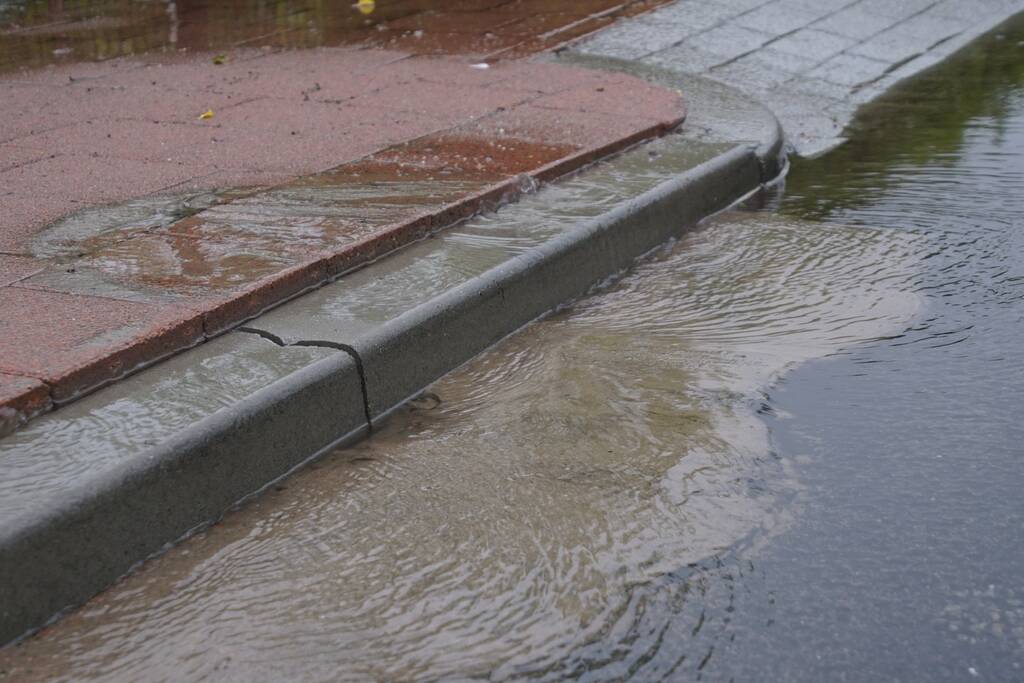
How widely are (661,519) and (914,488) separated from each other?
60 centimetres

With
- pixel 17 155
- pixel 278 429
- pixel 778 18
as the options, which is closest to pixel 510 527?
pixel 278 429

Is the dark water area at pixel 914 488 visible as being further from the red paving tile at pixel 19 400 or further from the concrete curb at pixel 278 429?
the red paving tile at pixel 19 400

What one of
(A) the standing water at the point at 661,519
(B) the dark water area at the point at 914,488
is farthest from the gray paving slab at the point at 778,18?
(A) the standing water at the point at 661,519

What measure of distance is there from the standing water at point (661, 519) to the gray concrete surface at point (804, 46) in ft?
8.32

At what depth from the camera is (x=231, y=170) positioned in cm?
497

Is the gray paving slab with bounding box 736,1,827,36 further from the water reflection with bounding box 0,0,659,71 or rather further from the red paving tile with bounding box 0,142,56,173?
the red paving tile with bounding box 0,142,56,173

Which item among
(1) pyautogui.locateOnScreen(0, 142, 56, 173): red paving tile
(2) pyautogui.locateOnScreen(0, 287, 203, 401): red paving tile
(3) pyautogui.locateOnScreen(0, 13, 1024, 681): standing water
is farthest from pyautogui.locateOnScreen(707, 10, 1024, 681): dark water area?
(1) pyautogui.locateOnScreen(0, 142, 56, 173): red paving tile

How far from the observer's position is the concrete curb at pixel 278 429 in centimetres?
253

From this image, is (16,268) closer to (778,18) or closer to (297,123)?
(297,123)

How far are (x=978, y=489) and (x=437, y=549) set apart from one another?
124 centimetres

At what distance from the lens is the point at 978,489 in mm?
2855

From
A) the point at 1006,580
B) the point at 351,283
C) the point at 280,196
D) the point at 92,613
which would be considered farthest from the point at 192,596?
the point at 280,196

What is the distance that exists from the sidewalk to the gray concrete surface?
0.75m

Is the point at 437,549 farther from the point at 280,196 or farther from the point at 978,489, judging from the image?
the point at 280,196
